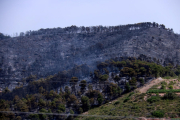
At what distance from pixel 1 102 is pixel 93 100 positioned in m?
7.45

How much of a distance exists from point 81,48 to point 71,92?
20181 mm

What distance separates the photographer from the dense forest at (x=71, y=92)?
1254 centimetres

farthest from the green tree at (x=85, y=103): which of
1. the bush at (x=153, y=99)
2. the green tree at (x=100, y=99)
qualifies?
the bush at (x=153, y=99)

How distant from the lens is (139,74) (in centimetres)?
1636

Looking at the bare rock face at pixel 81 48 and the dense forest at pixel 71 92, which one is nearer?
the dense forest at pixel 71 92

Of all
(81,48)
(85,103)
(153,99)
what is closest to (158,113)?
(153,99)

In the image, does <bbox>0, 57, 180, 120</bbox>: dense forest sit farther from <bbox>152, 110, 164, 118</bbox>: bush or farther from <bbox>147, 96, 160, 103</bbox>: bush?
<bbox>152, 110, 164, 118</bbox>: bush

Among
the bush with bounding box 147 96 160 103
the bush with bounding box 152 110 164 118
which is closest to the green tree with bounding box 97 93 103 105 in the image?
the bush with bounding box 147 96 160 103

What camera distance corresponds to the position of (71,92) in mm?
15406

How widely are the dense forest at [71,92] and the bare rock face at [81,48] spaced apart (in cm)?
545

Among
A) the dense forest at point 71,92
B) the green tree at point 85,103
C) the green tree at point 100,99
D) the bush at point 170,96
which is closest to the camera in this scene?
the bush at point 170,96

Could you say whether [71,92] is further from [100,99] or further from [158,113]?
[158,113]

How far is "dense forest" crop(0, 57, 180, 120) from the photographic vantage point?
1254 cm

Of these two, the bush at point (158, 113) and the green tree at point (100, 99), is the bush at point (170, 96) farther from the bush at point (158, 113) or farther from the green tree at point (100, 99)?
the green tree at point (100, 99)
